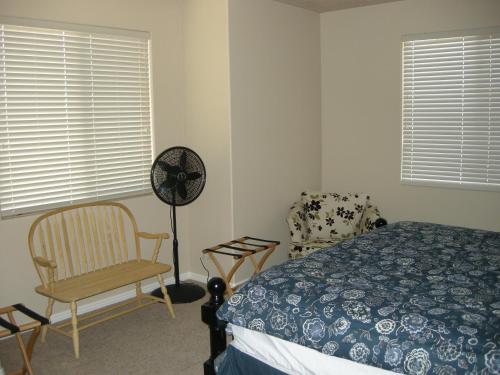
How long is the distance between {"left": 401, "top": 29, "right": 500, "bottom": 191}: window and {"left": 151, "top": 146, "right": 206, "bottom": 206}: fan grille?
2.07 metres

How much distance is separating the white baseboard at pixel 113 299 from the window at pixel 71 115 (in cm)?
84

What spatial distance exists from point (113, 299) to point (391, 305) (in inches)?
109

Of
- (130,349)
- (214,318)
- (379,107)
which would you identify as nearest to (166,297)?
(130,349)

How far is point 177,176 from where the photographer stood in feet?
14.6

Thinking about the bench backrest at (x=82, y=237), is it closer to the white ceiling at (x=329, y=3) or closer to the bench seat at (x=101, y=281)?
the bench seat at (x=101, y=281)

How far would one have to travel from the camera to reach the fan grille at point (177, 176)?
14.4 ft

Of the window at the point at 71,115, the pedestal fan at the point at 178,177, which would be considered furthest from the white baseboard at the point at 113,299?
the window at the point at 71,115

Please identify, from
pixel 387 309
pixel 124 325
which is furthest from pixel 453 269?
pixel 124 325

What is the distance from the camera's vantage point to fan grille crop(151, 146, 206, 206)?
4391 millimetres

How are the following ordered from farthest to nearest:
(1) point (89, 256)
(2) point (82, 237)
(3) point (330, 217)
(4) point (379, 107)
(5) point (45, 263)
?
(4) point (379, 107) → (3) point (330, 217) → (1) point (89, 256) → (2) point (82, 237) → (5) point (45, 263)

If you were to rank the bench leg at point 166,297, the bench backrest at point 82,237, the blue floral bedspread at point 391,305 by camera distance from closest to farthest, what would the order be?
the blue floral bedspread at point 391,305, the bench backrest at point 82,237, the bench leg at point 166,297

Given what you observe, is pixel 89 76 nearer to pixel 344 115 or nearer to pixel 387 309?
pixel 344 115

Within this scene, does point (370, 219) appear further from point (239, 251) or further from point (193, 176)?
point (193, 176)

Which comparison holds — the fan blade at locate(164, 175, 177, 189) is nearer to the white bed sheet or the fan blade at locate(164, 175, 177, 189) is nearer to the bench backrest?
the bench backrest
